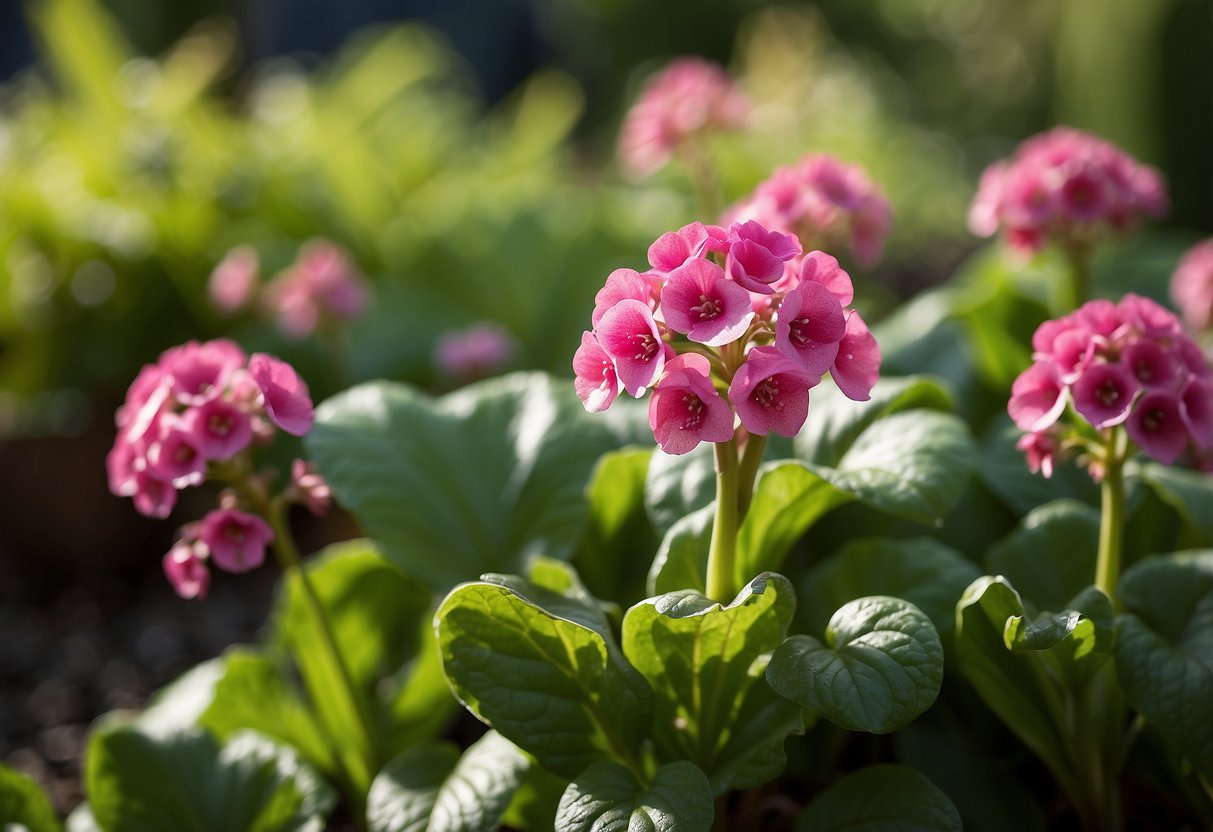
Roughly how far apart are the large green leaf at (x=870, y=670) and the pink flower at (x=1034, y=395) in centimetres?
26

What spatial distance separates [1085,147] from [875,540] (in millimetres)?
862

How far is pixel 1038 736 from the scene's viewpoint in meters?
1.38

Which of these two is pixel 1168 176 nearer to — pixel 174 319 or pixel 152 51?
pixel 174 319

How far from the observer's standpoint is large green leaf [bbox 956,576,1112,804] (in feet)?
3.80

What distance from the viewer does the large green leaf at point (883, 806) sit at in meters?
1.20

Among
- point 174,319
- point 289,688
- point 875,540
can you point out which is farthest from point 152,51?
point 875,540

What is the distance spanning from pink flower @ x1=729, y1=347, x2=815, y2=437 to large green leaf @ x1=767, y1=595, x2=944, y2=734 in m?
0.24

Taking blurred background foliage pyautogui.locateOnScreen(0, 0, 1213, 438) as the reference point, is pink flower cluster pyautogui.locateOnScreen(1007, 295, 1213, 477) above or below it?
above

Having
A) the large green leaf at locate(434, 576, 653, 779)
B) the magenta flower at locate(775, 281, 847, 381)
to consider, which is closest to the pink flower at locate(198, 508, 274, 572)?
the large green leaf at locate(434, 576, 653, 779)

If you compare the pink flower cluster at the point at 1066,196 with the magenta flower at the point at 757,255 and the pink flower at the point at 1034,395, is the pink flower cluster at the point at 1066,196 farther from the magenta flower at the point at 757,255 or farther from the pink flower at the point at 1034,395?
the magenta flower at the point at 757,255

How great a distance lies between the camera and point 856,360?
3.71 ft

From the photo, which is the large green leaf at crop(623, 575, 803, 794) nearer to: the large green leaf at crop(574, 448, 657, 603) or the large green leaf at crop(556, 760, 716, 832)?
the large green leaf at crop(556, 760, 716, 832)

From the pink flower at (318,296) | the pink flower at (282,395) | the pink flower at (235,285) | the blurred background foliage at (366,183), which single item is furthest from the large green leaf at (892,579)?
the pink flower at (235,285)

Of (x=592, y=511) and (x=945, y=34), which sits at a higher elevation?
(x=592, y=511)
